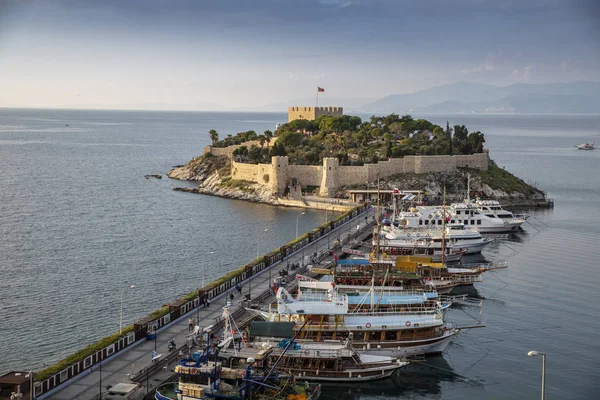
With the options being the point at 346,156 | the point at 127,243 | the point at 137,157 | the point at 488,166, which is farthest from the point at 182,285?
the point at 137,157

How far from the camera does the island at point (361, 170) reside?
10369cm

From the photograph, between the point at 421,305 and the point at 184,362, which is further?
the point at 421,305

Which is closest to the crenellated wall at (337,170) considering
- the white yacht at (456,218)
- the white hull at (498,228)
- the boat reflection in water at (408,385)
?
the white yacht at (456,218)

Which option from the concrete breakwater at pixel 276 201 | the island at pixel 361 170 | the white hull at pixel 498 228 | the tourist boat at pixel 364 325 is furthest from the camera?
the island at pixel 361 170

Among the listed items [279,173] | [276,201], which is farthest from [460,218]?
[279,173]

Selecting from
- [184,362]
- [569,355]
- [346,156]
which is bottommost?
[569,355]

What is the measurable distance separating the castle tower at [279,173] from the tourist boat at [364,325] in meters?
64.7

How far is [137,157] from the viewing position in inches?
7052

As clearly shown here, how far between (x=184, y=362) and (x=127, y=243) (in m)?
43.9

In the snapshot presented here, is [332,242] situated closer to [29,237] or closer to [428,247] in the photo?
[428,247]

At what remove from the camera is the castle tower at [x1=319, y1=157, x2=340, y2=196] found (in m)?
103

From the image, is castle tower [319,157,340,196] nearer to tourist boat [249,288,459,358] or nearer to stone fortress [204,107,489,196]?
stone fortress [204,107,489,196]

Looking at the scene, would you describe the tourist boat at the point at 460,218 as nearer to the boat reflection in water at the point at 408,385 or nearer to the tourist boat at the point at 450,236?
the tourist boat at the point at 450,236

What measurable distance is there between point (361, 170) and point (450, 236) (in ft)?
117
